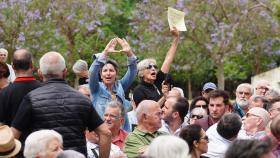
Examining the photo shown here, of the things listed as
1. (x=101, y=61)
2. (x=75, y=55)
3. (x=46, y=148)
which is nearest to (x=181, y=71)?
(x=75, y=55)

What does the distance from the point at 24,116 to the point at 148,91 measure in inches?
160

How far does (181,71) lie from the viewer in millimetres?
41906

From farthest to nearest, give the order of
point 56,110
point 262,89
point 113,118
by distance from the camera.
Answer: point 262,89 < point 113,118 < point 56,110

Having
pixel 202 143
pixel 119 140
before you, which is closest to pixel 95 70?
pixel 119 140

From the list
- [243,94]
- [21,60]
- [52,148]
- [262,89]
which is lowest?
[262,89]

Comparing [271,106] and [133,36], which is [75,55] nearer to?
[133,36]

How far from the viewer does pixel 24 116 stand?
788 centimetres

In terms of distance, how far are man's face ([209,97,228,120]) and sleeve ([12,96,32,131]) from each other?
3658mm

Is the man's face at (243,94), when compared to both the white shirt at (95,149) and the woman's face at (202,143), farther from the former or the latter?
the woman's face at (202,143)

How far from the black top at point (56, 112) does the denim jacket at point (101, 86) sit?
2.26 meters

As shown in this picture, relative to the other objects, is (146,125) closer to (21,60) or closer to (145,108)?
(145,108)

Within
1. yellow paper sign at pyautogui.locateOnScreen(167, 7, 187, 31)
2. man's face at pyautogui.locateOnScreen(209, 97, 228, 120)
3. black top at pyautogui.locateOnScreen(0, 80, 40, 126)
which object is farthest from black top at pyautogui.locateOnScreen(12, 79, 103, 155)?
yellow paper sign at pyautogui.locateOnScreen(167, 7, 187, 31)

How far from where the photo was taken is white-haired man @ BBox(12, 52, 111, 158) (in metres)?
7.88

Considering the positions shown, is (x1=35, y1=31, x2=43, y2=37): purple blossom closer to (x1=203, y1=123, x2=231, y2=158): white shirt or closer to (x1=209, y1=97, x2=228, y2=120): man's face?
(x1=209, y1=97, x2=228, y2=120): man's face
